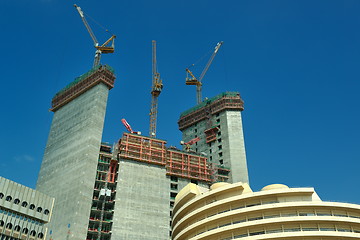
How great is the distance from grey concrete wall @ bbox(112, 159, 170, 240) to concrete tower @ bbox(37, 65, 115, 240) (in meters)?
11.0

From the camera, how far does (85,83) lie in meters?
152

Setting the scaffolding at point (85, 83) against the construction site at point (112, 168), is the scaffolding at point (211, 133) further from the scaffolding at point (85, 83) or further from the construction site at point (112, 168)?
the scaffolding at point (85, 83)

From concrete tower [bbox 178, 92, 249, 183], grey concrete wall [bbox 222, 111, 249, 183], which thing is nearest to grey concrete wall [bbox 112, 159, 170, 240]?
grey concrete wall [bbox 222, 111, 249, 183]

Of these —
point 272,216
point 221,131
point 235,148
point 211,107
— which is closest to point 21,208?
point 272,216

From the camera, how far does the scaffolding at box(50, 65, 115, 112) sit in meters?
149

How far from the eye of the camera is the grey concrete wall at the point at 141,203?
125 metres

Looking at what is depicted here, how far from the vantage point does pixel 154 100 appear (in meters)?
186

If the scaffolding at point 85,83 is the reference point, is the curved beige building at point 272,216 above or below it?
below

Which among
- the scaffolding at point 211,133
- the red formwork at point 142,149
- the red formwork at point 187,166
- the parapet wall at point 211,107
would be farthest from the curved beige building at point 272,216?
the parapet wall at point 211,107

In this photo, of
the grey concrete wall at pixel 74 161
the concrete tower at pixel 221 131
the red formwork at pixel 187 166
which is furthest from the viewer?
the concrete tower at pixel 221 131

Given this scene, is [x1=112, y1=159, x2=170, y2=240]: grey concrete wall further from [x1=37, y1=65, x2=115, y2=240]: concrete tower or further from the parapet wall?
the parapet wall

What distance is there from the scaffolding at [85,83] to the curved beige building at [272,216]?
89463 mm

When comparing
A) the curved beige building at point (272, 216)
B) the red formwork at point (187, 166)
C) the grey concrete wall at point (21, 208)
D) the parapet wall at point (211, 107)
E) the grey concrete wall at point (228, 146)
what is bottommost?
the curved beige building at point (272, 216)

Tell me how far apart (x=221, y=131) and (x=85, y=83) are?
62104 mm
